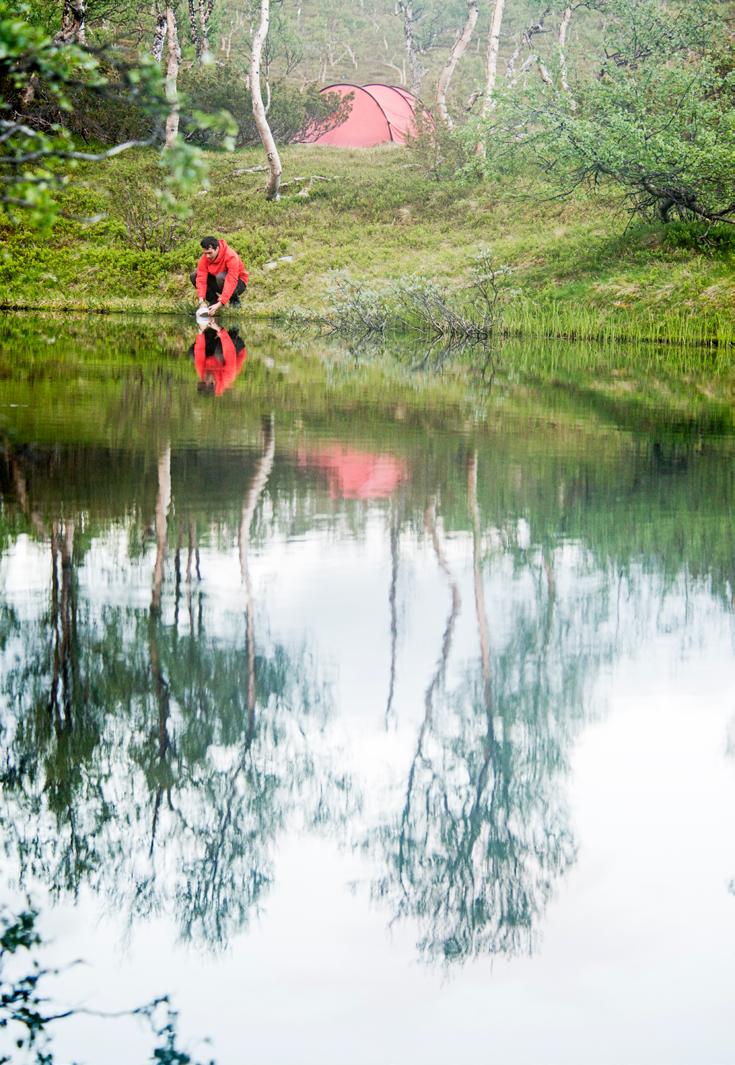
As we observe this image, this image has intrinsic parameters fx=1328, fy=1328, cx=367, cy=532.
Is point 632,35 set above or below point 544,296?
above

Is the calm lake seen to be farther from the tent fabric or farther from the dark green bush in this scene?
the tent fabric

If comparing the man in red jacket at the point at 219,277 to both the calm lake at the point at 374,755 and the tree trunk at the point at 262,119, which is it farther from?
the calm lake at the point at 374,755

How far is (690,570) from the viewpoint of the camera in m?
5.88

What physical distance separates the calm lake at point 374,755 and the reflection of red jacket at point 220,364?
17.9 ft

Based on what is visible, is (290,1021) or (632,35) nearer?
(290,1021)

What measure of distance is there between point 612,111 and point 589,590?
1998 centimetres

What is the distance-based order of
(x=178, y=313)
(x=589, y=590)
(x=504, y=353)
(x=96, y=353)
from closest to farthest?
(x=589, y=590) < (x=96, y=353) < (x=504, y=353) < (x=178, y=313)

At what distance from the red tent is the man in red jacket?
25.0 m

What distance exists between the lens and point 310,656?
4.52 metres

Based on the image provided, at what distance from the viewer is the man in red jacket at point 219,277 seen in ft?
77.4

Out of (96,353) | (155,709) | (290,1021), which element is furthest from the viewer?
(96,353)

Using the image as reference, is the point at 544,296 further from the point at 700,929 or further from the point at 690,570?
the point at 700,929

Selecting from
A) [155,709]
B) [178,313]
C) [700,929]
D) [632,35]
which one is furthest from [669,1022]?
[632,35]

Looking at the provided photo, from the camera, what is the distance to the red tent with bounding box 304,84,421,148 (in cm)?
4869
